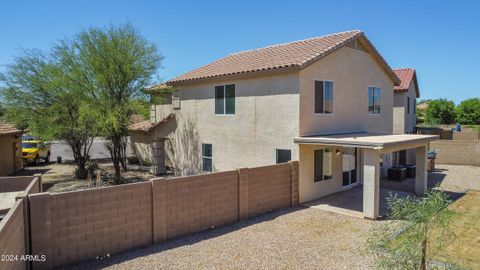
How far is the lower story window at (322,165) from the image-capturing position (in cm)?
1475

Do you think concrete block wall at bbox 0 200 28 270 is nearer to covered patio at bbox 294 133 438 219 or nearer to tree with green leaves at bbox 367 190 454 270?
tree with green leaves at bbox 367 190 454 270

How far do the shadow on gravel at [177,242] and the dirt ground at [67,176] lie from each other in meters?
10.3

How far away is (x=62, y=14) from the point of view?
13.9 m

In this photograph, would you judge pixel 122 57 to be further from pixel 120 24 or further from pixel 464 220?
pixel 464 220

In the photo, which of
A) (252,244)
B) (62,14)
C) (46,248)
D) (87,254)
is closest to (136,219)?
(87,254)

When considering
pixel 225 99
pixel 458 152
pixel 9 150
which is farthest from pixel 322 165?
pixel 9 150

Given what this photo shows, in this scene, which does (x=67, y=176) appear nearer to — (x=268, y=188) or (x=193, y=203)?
(x=193, y=203)

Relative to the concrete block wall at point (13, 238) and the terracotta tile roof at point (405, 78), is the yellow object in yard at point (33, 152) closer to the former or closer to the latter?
the concrete block wall at point (13, 238)

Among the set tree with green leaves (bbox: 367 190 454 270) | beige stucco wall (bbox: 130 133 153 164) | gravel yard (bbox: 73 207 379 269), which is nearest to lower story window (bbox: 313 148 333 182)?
gravel yard (bbox: 73 207 379 269)

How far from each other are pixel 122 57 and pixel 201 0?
544 cm

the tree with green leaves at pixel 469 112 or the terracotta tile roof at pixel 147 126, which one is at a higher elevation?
the tree with green leaves at pixel 469 112

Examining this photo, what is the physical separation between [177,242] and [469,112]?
2657 inches

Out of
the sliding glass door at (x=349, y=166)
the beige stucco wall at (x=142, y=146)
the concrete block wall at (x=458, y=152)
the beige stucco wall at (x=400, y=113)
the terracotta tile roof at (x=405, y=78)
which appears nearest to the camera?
the sliding glass door at (x=349, y=166)

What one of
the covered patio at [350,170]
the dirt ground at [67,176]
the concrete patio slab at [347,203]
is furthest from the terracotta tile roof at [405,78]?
the dirt ground at [67,176]
